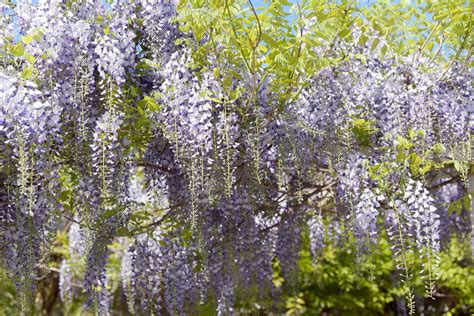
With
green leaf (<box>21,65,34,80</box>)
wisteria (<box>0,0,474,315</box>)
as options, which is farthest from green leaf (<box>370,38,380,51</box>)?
green leaf (<box>21,65,34,80</box>)

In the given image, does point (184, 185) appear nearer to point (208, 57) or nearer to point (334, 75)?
point (208, 57)

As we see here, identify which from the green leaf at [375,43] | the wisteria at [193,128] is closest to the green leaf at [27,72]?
the wisteria at [193,128]

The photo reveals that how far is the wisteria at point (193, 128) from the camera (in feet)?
10.2

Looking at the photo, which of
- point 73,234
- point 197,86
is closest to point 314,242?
point 73,234

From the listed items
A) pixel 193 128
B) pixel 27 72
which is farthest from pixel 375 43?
pixel 27 72

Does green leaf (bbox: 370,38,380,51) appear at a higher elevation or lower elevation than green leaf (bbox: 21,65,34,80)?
higher

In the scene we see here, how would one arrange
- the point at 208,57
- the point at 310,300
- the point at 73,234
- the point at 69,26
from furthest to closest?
the point at 310,300 < the point at 73,234 < the point at 208,57 < the point at 69,26

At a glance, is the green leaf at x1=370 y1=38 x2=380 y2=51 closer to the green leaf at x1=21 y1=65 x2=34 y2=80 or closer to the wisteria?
the wisteria

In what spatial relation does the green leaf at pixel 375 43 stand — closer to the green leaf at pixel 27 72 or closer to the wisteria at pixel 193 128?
the wisteria at pixel 193 128

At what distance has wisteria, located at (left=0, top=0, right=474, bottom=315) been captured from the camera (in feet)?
10.2

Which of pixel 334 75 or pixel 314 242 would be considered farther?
pixel 314 242

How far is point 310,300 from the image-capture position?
7914 mm

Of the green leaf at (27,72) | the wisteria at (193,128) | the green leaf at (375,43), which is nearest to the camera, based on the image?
the green leaf at (27,72)

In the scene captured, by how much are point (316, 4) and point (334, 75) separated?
1.85 feet
